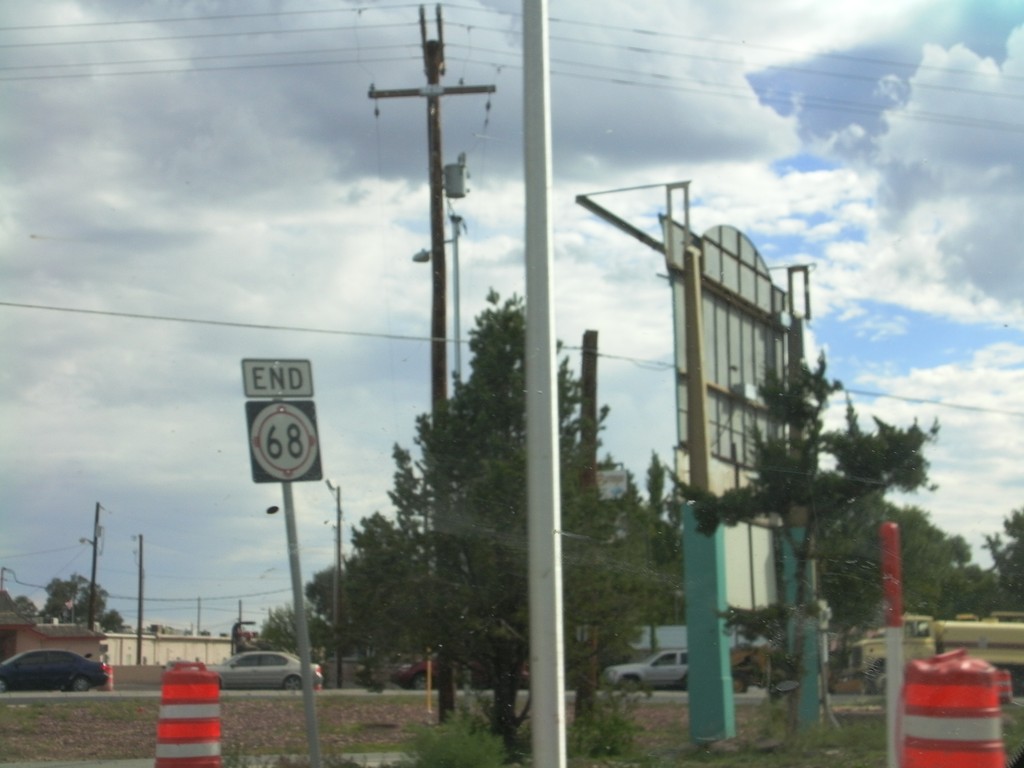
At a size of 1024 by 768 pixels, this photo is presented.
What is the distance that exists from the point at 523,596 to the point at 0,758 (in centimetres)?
488

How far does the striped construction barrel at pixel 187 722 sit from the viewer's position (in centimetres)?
720

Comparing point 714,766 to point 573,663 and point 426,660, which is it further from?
point 426,660

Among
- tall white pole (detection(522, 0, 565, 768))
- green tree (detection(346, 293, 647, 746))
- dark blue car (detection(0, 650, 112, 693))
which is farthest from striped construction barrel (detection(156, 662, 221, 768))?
dark blue car (detection(0, 650, 112, 693))

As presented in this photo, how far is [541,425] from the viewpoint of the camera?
308 inches

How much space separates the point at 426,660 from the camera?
37.3 feet

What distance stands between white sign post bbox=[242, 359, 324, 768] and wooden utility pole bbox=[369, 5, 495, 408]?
6.64 meters

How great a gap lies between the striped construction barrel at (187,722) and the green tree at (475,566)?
12.2 feet

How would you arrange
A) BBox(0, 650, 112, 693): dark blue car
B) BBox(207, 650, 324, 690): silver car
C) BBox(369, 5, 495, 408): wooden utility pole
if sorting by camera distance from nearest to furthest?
BBox(369, 5, 495, 408): wooden utility pole
BBox(0, 650, 112, 693): dark blue car
BBox(207, 650, 324, 690): silver car

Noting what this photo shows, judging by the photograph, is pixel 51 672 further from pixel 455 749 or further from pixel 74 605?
pixel 455 749

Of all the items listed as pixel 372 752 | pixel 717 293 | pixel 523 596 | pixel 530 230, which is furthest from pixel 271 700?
pixel 530 230

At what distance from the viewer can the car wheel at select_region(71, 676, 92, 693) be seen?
72.7 ft

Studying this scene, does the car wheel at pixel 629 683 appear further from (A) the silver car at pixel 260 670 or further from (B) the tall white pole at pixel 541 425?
(A) the silver car at pixel 260 670

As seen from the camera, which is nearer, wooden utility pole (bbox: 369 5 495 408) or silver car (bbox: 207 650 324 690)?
wooden utility pole (bbox: 369 5 495 408)

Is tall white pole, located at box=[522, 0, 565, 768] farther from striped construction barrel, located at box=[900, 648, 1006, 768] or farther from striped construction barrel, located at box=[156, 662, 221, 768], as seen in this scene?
striped construction barrel, located at box=[900, 648, 1006, 768]
